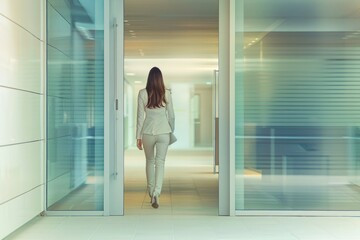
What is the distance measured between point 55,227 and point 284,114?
2.85 metres

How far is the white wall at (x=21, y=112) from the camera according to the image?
537cm

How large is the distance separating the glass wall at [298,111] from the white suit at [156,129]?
106 centimetres

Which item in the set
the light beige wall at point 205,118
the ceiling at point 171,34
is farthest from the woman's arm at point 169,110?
the light beige wall at point 205,118

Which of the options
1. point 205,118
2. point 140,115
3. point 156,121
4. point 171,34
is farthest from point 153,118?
point 205,118

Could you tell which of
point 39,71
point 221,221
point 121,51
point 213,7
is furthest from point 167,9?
point 221,221

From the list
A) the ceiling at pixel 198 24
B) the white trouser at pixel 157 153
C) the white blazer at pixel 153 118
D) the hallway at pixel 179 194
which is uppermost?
the ceiling at pixel 198 24

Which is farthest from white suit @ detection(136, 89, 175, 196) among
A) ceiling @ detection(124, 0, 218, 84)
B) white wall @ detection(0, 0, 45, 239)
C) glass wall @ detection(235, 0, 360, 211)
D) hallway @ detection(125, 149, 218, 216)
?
ceiling @ detection(124, 0, 218, 84)

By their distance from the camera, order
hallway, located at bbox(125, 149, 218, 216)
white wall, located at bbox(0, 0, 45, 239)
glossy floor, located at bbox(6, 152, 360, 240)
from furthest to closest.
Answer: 1. hallway, located at bbox(125, 149, 218, 216)
2. glossy floor, located at bbox(6, 152, 360, 240)
3. white wall, located at bbox(0, 0, 45, 239)

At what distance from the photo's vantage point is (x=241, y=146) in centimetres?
709

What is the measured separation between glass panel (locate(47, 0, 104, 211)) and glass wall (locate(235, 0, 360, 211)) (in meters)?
1.60

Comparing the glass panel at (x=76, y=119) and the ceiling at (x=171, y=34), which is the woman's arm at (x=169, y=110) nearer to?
the glass panel at (x=76, y=119)

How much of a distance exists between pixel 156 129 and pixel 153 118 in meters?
0.14

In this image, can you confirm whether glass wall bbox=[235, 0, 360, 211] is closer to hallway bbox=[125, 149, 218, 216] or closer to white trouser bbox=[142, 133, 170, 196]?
hallway bbox=[125, 149, 218, 216]

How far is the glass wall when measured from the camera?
7027 mm
